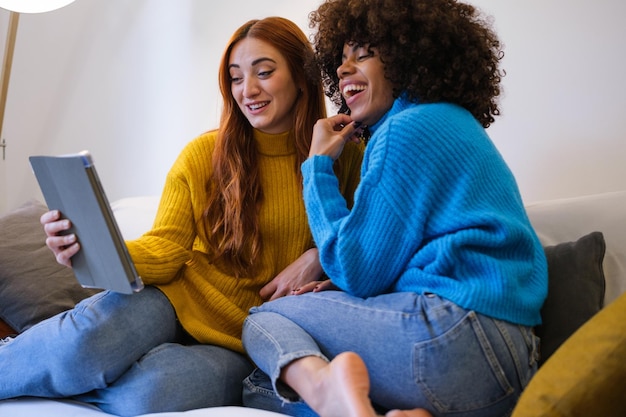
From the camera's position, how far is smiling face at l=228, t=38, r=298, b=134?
1.68 m

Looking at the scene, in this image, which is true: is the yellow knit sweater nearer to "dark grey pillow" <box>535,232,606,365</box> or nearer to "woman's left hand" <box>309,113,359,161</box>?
"woman's left hand" <box>309,113,359,161</box>

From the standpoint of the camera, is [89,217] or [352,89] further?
[352,89]

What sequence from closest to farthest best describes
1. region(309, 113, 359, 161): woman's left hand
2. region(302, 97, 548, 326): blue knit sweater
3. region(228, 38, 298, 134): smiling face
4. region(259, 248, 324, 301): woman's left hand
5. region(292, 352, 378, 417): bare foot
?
region(292, 352, 378, 417): bare foot → region(302, 97, 548, 326): blue knit sweater → region(309, 113, 359, 161): woman's left hand → region(259, 248, 324, 301): woman's left hand → region(228, 38, 298, 134): smiling face

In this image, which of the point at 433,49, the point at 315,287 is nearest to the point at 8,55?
the point at 315,287

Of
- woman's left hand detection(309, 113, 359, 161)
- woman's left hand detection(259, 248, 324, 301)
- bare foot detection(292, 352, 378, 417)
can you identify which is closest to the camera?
bare foot detection(292, 352, 378, 417)

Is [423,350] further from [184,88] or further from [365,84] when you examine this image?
[184,88]

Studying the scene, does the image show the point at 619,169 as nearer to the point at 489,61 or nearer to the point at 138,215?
the point at 489,61

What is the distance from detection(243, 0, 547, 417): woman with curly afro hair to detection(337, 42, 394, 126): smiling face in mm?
54

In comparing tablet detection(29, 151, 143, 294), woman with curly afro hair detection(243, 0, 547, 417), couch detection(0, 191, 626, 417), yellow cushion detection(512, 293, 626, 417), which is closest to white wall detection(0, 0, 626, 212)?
couch detection(0, 191, 626, 417)

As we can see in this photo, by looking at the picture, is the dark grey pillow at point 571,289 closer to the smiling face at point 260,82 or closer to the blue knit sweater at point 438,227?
the blue knit sweater at point 438,227

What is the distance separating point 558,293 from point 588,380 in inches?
17.9

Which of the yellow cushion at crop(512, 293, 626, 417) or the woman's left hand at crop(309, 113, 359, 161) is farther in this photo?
the woman's left hand at crop(309, 113, 359, 161)

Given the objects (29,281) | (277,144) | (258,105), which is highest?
(258,105)

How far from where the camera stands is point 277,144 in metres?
1.73
